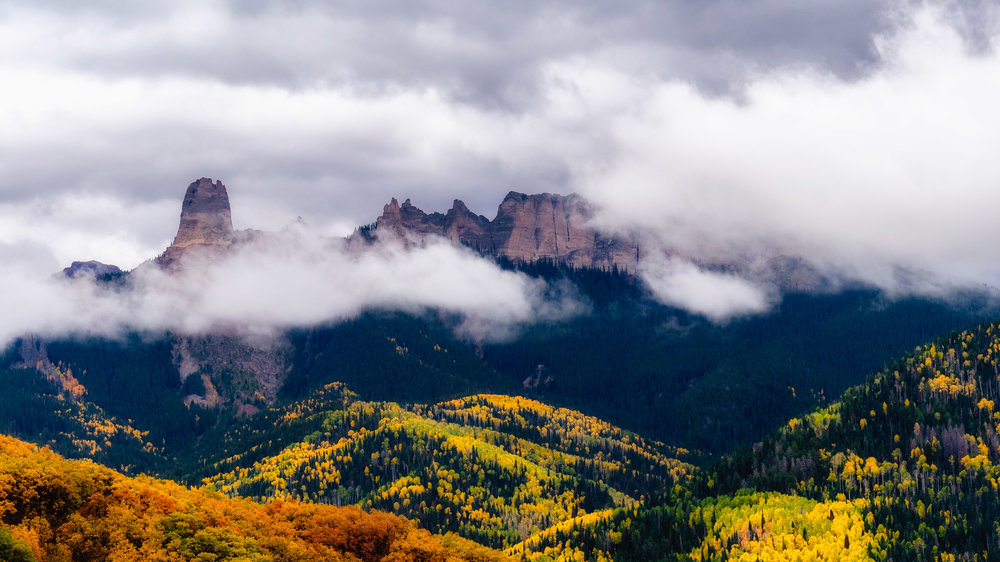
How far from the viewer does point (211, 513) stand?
612ft

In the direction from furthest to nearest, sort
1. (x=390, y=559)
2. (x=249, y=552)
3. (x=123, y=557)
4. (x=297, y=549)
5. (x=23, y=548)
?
(x=390, y=559)
(x=297, y=549)
(x=249, y=552)
(x=123, y=557)
(x=23, y=548)

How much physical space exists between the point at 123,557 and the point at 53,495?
23827mm

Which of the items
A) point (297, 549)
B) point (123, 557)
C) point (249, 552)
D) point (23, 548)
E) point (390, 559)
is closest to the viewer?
point (23, 548)

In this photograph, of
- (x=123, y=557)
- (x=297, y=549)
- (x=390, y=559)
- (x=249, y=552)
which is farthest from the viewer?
(x=390, y=559)

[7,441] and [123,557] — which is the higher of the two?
[7,441]

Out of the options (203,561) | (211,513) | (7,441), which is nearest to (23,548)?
(203,561)

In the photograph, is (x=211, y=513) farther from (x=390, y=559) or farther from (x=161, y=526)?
(x=390, y=559)

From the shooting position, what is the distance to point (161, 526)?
164750mm

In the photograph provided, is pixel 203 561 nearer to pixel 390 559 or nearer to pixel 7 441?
pixel 390 559

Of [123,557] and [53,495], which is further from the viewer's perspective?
[53,495]

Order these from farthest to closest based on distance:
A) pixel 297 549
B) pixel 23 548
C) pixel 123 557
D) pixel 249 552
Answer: pixel 297 549
pixel 249 552
pixel 123 557
pixel 23 548

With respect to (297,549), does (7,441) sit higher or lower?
higher

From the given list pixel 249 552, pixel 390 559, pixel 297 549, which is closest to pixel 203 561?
pixel 249 552

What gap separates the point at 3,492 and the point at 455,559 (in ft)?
276
